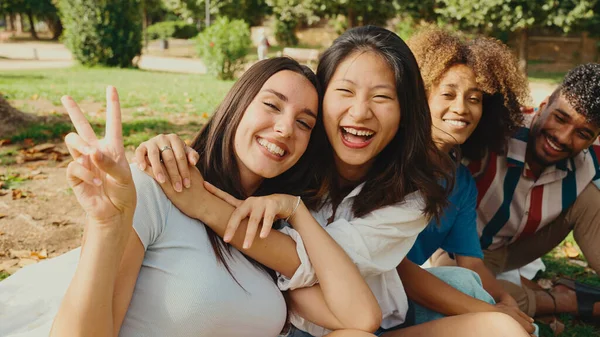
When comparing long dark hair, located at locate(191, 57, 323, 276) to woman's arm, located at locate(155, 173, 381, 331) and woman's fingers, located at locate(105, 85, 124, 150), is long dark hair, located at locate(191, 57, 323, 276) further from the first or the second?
woman's fingers, located at locate(105, 85, 124, 150)

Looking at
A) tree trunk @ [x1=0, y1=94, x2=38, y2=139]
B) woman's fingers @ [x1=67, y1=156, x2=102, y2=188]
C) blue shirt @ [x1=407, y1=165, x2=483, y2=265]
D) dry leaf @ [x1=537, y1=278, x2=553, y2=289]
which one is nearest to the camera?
woman's fingers @ [x1=67, y1=156, x2=102, y2=188]

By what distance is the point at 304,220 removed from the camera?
7.34 ft

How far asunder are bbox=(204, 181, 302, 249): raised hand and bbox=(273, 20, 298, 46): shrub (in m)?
29.6

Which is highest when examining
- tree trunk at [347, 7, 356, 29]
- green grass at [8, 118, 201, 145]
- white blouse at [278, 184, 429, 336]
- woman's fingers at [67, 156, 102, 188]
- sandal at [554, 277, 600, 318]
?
tree trunk at [347, 7, 356, 29]

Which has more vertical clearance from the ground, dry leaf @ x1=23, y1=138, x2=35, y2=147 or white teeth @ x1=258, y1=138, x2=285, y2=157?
white teeth @ x1=258, y1=138, x2=285, y2=157

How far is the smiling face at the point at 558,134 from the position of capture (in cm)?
362

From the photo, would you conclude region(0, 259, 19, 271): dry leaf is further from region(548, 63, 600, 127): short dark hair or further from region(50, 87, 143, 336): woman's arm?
region(548, 63, 600, 127): short dark hair

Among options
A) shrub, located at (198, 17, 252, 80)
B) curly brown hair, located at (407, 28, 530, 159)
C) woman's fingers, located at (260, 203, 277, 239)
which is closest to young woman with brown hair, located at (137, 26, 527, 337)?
woman's fingers, located at (260, 203, 277, 239)

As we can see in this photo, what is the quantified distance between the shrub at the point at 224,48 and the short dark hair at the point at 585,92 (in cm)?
1334

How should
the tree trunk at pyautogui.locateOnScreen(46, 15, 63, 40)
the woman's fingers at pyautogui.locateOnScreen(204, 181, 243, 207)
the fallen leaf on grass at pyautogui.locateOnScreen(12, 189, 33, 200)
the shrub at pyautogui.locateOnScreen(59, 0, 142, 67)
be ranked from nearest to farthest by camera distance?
1. the woman's fingers at pyautogui.locateOnScreen(204, 181, 243, 207)
2. the fallen leaf on grass at pyautogui.locateOnScreen(12, 189, 33, 200)
3. the shrub at pyautogui.locateOnScreen(59, 0, 142, 67)
4. the tree trunk at pyautogui.locateOnScreen(46, 15, 63, 40)

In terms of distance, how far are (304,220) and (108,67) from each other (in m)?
17.7

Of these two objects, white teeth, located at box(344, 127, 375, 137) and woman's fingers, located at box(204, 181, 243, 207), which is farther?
white teeth, located at box(344, 127, 375, 137)

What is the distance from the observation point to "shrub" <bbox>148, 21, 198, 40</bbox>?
34.7 meters

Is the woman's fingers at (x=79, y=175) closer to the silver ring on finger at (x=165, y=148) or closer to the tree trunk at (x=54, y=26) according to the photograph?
the silver ring on finger at (x=165, y=148)
